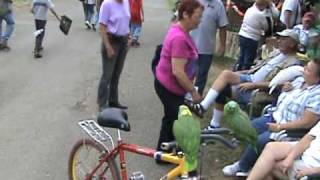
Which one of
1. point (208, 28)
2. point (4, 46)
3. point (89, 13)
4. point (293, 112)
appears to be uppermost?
point (208, 28)

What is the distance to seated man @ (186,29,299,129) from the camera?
5.90 metres

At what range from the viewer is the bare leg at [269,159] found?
417 cm

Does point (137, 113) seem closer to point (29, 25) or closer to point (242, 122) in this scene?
point (242, 122)

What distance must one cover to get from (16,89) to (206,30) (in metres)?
3.36

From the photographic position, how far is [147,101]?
26.5ft

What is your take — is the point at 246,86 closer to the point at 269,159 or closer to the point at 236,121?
the point at 269,159

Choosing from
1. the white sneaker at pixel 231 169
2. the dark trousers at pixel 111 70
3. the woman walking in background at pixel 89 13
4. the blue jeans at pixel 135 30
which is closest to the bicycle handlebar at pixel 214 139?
the white sneaker at pixel 231 169

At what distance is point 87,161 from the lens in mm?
4660

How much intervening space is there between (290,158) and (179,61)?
1462mm

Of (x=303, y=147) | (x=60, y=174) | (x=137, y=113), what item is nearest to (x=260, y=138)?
(x=303, y=147)

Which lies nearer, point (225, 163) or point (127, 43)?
point (225, 163)

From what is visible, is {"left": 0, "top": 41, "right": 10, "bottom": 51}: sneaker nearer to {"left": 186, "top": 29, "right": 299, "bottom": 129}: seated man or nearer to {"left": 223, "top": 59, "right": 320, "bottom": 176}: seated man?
{"left": 186, "top": 29, "right": 299, "bottom": 129}: seated man

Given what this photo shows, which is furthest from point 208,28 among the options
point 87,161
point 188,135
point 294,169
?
point 188,135

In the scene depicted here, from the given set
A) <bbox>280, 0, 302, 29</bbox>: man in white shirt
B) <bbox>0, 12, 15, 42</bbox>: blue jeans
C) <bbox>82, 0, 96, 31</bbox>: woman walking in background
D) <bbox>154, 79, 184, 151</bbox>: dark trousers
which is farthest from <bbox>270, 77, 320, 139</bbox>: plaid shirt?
<bbox>82, 0, 96, 31</bbox>: woman walking in background
